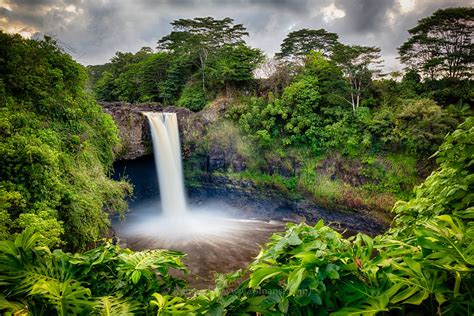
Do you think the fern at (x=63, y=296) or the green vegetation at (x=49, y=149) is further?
the green vegetation at (x=49, y=149)

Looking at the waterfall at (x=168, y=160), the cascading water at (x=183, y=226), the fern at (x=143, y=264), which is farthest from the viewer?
the waterfall at (x=168, y=160)

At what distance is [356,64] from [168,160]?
36.9ft

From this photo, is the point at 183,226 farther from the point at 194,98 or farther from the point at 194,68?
the point at 194,68

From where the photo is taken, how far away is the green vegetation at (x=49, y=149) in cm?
456

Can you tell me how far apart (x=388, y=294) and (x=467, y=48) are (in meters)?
16.5

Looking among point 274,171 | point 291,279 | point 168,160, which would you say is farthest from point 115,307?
point 168,160

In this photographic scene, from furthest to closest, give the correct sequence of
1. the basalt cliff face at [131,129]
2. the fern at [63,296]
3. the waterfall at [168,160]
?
the waterfall at [168,160]
the basalt cliff face at [131,129]
the fern at [63,296]

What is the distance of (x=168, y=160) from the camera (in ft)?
50.0

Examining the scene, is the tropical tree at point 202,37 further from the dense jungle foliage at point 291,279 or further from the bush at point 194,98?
the dense jungle foliage at point 291,279

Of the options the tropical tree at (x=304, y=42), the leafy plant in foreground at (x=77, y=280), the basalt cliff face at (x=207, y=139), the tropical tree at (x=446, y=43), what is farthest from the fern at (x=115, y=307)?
the tropical tree at (x=304, y=42)

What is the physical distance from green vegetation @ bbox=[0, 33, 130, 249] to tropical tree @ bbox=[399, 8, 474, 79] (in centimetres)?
1497

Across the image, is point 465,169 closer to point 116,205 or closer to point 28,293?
point 28,293

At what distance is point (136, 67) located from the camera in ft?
77.6

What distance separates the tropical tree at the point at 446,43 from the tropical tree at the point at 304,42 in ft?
31.6
